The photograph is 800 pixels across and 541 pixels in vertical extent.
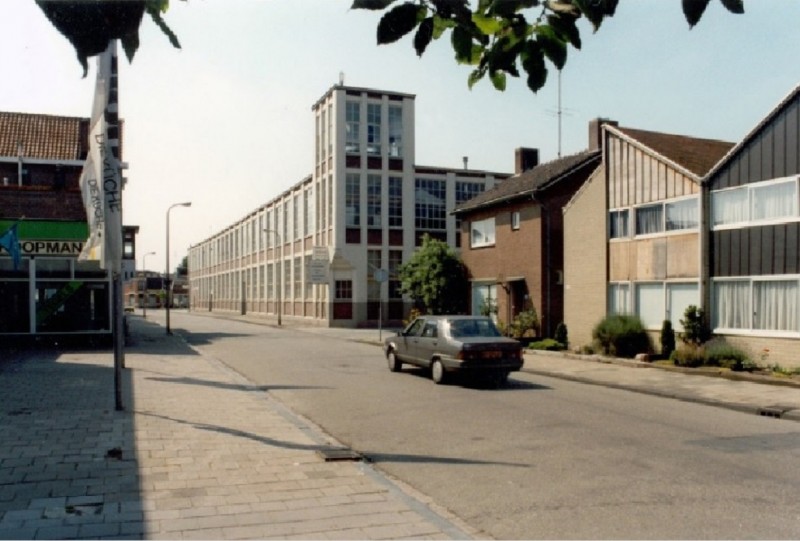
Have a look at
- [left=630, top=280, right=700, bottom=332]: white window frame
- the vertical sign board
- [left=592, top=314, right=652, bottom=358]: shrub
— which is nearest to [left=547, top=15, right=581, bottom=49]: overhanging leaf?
[left=630, top=280, right=700, bottom=332]: white window frame

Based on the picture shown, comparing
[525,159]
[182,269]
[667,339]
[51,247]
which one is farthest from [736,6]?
[182,269]

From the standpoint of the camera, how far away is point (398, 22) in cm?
279

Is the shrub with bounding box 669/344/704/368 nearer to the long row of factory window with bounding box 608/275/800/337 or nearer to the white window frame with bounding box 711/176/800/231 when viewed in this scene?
the long row of factory window with bounding box 608/275/800/337

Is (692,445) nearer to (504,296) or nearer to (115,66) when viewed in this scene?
(115,66)

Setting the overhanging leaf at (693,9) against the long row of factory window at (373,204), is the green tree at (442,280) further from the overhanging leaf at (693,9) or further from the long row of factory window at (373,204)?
the overhanging leaf at (693,9)

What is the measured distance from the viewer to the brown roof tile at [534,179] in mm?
27266

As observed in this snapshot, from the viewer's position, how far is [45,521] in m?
5.54

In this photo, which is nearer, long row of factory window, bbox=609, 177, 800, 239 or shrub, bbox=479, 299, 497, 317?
long row of factory window, bbox=609, 177, 800, 239

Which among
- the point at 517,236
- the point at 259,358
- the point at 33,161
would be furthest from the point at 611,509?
the point at 33,161

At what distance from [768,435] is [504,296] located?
19.5 metres

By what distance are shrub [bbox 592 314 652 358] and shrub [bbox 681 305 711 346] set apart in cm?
→ 197

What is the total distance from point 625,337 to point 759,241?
483 centimetres

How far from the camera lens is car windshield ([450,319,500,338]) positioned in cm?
1555

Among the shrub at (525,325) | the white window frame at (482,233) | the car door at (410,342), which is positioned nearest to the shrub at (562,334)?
the shrub at (525,325)
